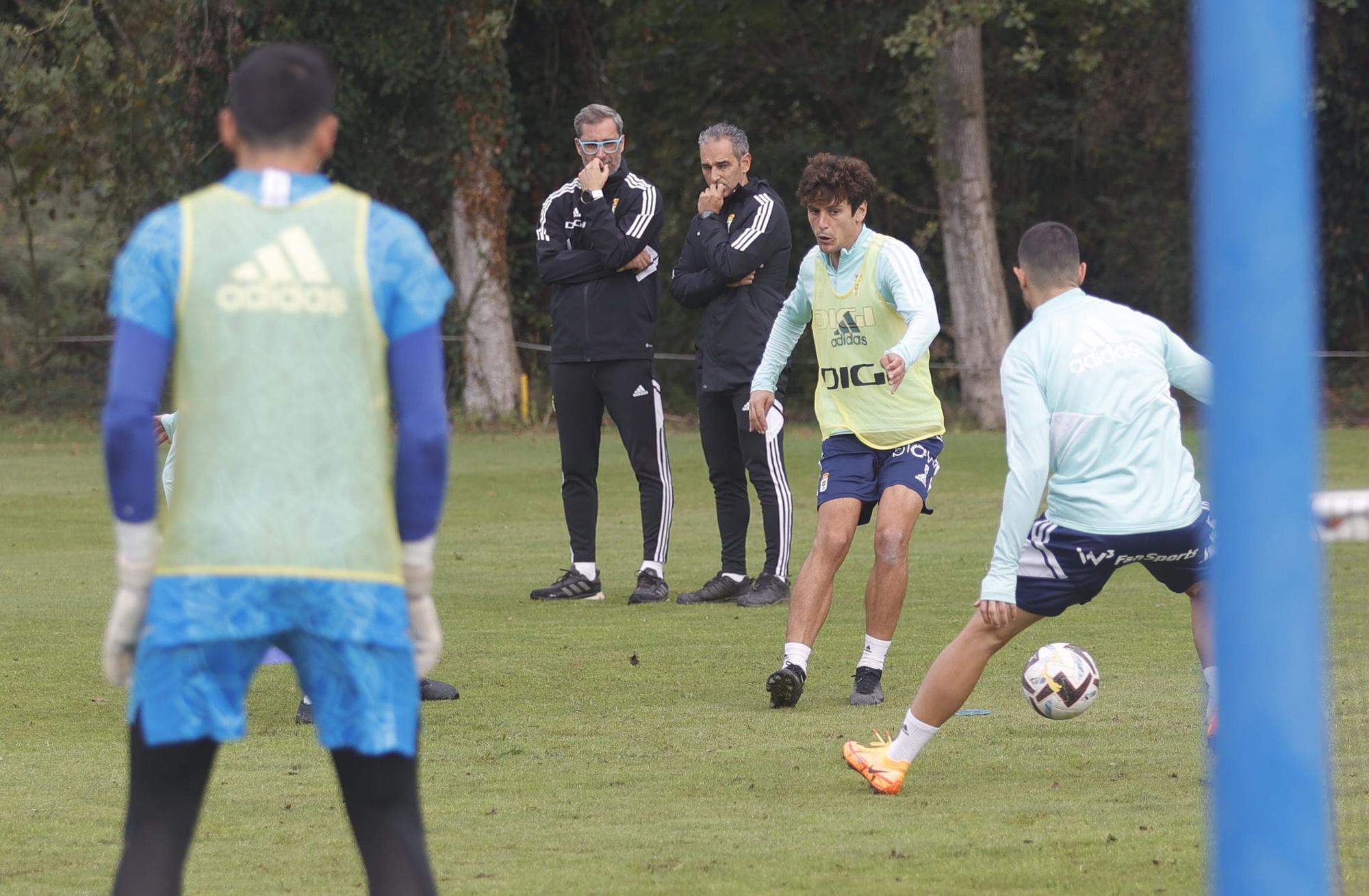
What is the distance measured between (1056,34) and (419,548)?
28645 mm

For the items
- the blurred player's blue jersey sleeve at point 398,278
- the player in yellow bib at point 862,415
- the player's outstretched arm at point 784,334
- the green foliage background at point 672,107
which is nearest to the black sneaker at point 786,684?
the player in yellow bib at point 862,415

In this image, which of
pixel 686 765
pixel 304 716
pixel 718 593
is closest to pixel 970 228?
pixel 718 593

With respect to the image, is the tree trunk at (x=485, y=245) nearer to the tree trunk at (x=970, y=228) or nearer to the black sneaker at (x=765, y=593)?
the tree trunk at (x=970, y=228)

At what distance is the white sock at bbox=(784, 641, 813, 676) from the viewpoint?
25.2ft

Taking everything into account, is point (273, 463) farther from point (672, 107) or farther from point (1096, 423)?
point (672, 107)

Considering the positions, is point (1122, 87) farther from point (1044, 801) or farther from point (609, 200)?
point (1044, 801)

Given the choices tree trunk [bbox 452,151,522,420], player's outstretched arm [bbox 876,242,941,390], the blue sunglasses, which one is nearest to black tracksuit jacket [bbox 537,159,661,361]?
the blue sunglasses

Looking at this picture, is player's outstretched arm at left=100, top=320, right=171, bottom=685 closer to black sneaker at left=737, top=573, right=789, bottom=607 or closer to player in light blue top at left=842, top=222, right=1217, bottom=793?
player in light blue top at left=842, top=222, right=1217, bottom=793

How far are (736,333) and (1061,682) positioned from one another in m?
4.24

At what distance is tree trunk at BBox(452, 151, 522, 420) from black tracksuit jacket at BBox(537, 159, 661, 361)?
673 inches

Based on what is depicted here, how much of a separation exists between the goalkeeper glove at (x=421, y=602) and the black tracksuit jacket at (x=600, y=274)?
7.12 meters

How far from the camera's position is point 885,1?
30.5 metres

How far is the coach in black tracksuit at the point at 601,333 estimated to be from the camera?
A: 10.8 meters

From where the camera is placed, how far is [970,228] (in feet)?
87.6
